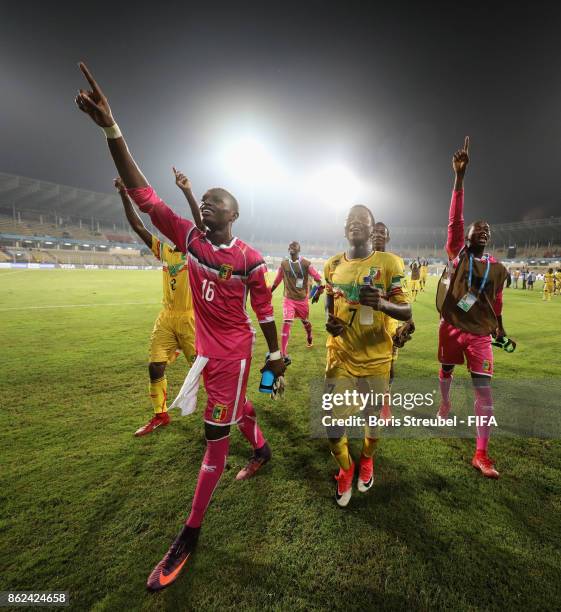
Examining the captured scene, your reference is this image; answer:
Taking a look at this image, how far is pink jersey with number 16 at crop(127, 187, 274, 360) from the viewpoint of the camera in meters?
2.33

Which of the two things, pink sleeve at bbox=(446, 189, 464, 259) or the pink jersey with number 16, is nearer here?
the pink jersey with number 16

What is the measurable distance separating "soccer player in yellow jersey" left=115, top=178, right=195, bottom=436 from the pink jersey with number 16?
58.5 inches

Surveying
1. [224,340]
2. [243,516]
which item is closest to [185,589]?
[243,516]

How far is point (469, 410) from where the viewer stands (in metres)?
4.34

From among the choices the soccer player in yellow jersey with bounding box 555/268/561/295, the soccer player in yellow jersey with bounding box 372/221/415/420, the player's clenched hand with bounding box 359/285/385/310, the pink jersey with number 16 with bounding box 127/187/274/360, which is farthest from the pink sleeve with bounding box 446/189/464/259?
the soccer player in yellow jersey with bounding box 555/268/561/295

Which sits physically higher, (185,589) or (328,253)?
(328,253)

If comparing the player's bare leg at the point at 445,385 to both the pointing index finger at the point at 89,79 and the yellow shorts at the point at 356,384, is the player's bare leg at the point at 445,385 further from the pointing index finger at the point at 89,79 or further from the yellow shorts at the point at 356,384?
the pointing index finger at the point at 89,79

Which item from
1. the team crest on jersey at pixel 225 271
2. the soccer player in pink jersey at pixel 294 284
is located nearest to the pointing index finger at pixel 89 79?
the team crest on jersey at pixel 225 271

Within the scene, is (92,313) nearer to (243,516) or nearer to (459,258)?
(243,516)

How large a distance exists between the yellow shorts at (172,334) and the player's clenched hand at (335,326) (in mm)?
1924

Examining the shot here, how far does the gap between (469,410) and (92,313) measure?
39.2 feet

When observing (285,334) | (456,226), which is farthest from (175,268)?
(456,226)

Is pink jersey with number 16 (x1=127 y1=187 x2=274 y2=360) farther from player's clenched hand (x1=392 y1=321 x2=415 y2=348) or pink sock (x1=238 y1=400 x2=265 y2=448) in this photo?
player's clenched hand (x1=392 y1=321 x2=415 y2=348)

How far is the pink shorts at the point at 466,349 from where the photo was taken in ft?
10.6
